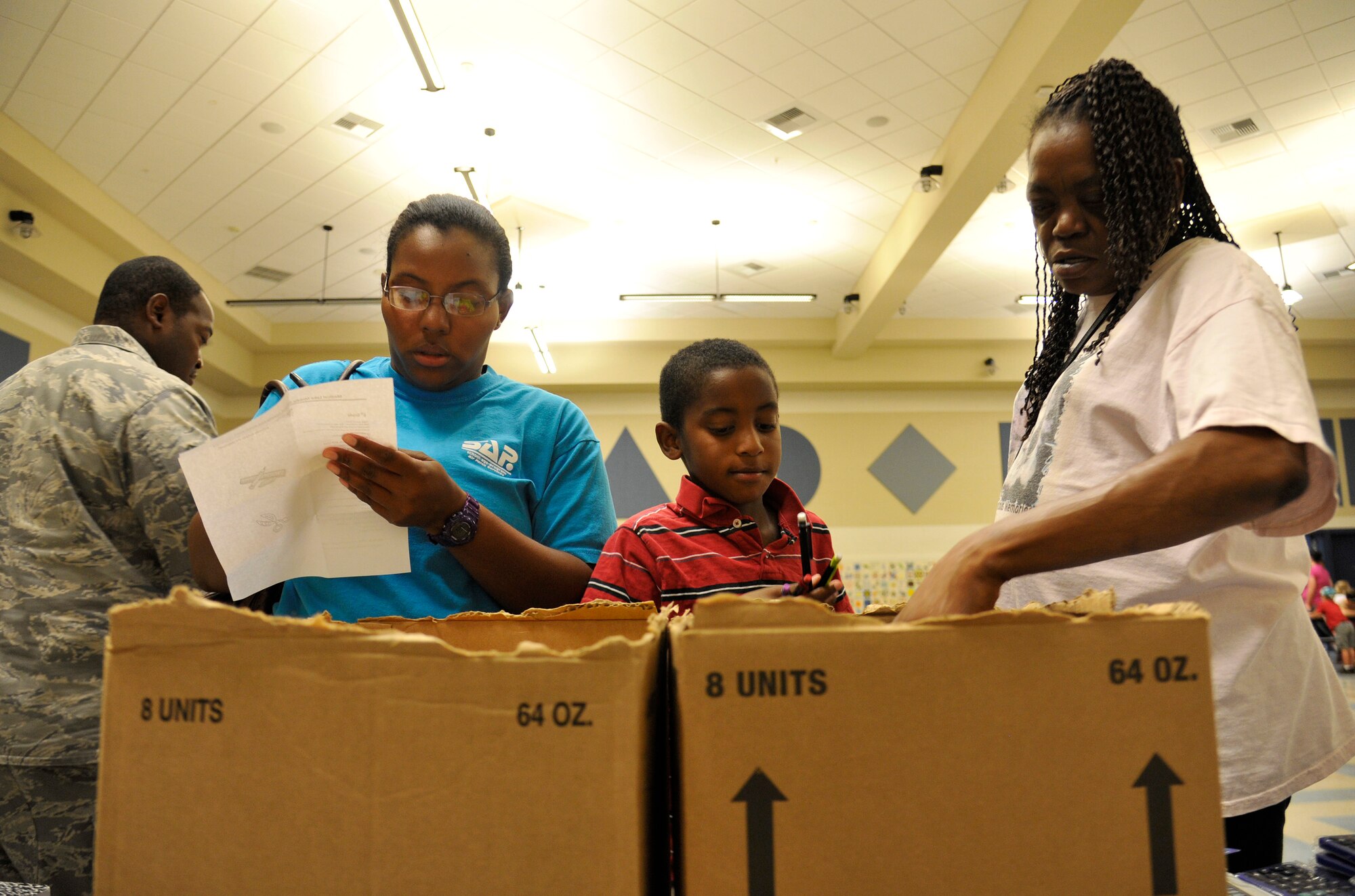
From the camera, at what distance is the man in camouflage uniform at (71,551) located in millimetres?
1401

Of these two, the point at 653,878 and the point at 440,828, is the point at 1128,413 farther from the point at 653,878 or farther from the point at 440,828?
the point at 440,828

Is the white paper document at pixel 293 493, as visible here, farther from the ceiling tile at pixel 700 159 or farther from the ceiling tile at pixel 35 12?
the ceiling tile at pixel 700 159

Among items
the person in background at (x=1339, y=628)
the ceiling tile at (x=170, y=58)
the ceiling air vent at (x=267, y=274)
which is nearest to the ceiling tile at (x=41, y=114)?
the ceiling tile at (x=170, y=58)

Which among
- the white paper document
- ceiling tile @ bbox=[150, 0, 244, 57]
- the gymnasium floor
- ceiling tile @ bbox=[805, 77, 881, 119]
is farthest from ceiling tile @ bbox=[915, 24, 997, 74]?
the white paper document

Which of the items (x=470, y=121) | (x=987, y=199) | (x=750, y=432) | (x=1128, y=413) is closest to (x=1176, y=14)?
(x=987, y=199)

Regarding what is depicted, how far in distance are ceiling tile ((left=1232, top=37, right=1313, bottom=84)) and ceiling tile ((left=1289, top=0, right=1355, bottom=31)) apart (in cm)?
14

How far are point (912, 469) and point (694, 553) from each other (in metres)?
9.35

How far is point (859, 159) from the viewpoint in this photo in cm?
640

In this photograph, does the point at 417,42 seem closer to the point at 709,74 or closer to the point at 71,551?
the point at 709,74

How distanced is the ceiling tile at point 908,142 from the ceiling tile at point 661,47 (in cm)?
167

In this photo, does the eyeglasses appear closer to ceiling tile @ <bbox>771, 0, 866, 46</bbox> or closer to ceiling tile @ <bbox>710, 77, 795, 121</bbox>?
ceiling tile @ <bbox>771, 0, 866, 46</bbox>

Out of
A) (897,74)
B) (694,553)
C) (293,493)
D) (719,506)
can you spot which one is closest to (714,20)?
(897,74)

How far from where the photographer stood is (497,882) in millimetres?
534

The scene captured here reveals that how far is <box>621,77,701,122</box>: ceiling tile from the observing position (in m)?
5.51
